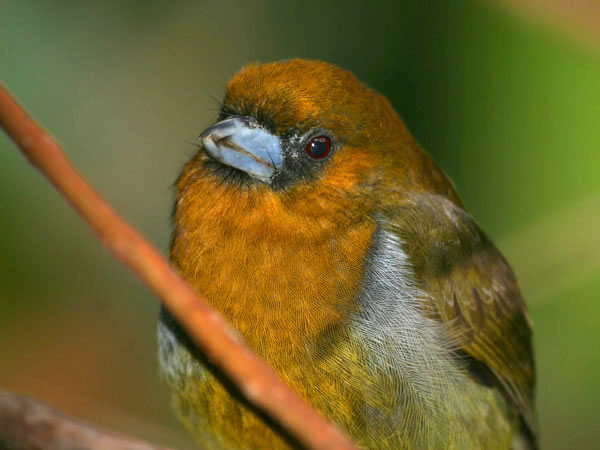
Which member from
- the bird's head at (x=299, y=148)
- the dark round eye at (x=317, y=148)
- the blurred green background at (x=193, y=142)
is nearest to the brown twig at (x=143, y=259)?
the bird's head at (x=299, y=148)

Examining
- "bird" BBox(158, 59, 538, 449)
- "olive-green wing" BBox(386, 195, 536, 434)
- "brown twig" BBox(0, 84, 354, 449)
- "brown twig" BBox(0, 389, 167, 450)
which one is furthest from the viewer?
"olive-green wing" BBox(386, 195, 536, 434)

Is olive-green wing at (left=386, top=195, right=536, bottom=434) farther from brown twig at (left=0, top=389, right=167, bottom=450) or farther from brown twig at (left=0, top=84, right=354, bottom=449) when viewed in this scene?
brown twig at (left=0, top=84, right=354, bottom=449)

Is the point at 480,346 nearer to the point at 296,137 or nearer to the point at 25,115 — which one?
the point at 296,137

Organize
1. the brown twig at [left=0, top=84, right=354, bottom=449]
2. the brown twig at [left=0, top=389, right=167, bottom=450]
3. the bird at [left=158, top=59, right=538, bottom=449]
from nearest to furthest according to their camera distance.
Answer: the brown twig at [left=0, top=84, right=354, bottom=449] → the brown twig at [left=0, top=389, right=167, bottom=450] → the bird at [left=158, top=59, right=538, bottom=449]

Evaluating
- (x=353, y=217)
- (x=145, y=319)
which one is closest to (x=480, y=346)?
(x=353, y=217)

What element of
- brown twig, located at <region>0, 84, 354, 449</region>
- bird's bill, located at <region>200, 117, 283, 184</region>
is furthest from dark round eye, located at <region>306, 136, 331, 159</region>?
brown twig, located at <region>0, 84, 354, 449</region>

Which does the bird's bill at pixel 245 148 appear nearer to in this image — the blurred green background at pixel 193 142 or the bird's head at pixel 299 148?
the bird's head at pixel 299 148
